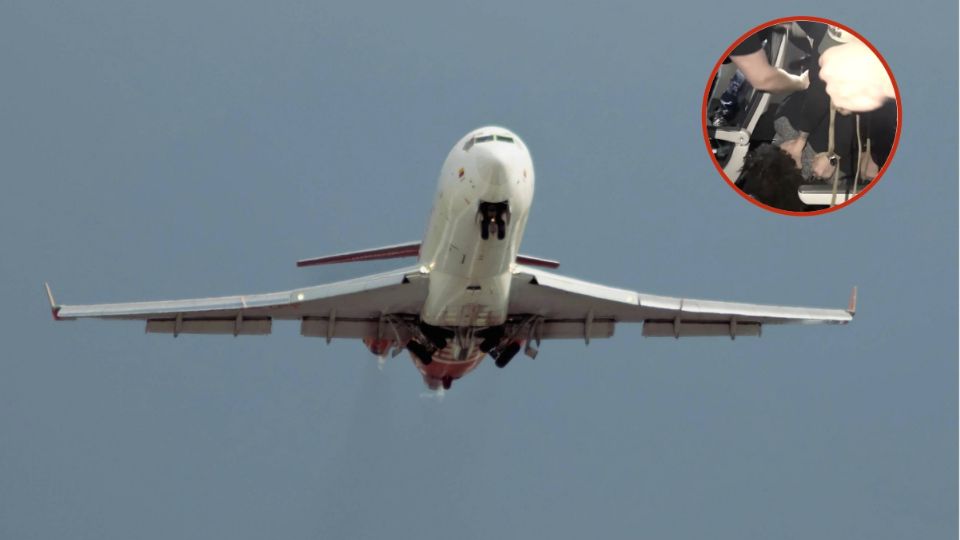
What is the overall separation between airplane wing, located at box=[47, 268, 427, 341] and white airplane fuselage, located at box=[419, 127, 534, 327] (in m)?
1.34

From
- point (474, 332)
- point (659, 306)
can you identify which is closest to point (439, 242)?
point (474, 332)

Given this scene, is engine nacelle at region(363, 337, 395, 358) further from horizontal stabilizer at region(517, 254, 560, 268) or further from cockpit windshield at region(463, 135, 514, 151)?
cockpit windshield at region(463, 135, 514, 151)

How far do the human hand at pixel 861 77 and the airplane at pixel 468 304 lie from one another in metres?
8.34

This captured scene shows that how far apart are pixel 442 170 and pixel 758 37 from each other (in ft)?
33.2

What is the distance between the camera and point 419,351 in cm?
5675

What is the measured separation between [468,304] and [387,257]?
747 centimetres

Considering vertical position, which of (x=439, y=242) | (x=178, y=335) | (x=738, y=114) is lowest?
(x=178, y=335)

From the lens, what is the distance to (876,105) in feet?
169

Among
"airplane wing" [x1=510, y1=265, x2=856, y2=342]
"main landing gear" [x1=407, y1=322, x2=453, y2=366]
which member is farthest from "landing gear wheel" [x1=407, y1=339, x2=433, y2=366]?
"airplane wing" [x1=510, y1=265, x2=856, y2=342]

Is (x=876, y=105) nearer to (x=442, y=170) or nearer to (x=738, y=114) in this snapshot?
(x=738, y=114)

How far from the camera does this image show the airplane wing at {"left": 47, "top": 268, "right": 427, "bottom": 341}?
53469 millimetres

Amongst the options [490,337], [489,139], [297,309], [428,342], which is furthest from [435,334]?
[489,139]

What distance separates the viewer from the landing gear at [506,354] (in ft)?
186

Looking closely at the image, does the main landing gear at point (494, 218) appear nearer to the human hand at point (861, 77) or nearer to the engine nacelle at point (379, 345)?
the engine nacelle at point (379, 345)
